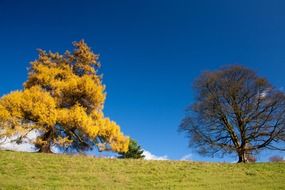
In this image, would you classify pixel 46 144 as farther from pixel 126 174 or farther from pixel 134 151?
pixel 134 151

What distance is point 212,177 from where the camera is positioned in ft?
60.3

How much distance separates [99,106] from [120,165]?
9.56 meters

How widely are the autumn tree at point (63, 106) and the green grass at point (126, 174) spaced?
4.26 metres

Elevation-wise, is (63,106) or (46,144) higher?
(63,106)

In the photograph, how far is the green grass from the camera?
15.4m

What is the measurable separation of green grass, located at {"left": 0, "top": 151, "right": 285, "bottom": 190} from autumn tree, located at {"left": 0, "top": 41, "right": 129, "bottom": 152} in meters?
4.26

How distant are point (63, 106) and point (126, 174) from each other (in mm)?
12390

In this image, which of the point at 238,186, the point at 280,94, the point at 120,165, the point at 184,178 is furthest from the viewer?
the point at 280,94

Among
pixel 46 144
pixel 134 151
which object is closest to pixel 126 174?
pixel 46 144

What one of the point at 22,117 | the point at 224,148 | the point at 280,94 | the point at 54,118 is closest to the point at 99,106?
the point at 54,118

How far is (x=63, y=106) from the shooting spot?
2827 cm

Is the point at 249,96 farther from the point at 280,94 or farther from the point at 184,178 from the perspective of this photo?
the point at 184,178

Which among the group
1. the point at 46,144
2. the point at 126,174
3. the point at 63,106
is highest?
the point at 63,106

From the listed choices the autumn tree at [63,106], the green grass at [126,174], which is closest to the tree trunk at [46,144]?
the autumn tree at [63,106]
